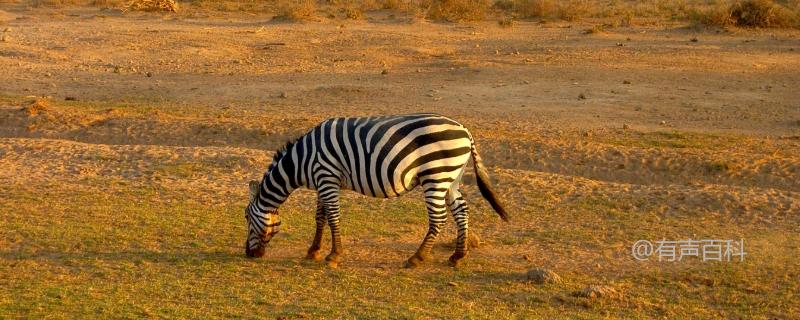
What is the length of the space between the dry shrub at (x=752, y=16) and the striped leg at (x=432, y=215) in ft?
59.4

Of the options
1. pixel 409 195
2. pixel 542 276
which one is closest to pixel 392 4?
pixel 409 195

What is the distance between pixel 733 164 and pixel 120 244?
250 inches

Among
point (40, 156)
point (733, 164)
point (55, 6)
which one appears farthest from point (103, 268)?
point (55, 6)

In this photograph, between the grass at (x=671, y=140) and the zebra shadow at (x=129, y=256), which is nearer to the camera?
the zebra shadow at (x=129, y=256)

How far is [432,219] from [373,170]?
0.54 meters

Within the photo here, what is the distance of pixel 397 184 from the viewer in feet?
23.9

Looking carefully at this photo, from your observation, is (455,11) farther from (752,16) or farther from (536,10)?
(752,16)

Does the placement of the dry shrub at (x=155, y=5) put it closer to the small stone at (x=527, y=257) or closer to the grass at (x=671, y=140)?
the grass at (x=671, y=140)

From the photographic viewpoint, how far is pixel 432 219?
7.41 m

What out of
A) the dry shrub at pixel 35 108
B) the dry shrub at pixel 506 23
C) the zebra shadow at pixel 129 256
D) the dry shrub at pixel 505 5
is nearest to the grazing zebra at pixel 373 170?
the zebra shadow at pixel 129 256

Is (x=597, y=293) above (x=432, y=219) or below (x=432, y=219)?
below

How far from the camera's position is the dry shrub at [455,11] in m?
25.6

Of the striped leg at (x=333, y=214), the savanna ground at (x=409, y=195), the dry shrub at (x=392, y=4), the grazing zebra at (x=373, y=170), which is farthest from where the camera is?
the dry shrub at (x=392, y=4)

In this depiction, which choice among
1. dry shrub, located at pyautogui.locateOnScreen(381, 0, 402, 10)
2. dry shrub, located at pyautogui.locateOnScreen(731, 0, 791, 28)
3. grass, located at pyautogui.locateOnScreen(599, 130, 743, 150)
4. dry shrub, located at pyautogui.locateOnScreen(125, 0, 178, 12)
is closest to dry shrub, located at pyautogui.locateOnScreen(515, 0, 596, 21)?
dry shrub, located at pyautogui.locateOnScreen(381, 0, 402, 10)
